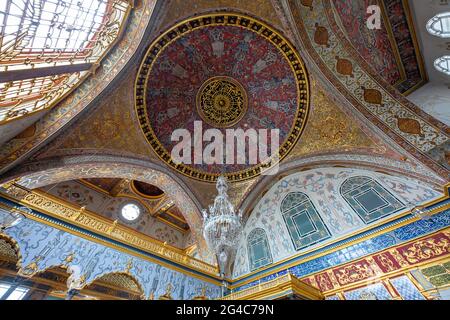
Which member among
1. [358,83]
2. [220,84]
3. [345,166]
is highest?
[220,84]

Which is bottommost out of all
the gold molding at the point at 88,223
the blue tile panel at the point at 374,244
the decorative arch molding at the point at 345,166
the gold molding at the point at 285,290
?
the gold molding at the point at 285,290

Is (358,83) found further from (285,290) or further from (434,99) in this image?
(285,290)

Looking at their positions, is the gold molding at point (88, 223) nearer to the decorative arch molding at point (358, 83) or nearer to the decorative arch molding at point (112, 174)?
the decorative arch molding at point (112, 174)

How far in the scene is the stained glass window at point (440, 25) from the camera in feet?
18.7

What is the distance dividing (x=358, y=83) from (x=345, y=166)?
249 centimetres

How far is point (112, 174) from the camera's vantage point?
7059 mm

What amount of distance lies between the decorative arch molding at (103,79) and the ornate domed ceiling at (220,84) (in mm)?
511

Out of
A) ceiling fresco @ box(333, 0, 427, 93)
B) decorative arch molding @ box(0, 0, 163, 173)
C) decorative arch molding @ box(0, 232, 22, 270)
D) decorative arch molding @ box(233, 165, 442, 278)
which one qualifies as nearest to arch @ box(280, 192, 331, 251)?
decorative arch molding @ box(233, 165, 442, 278)

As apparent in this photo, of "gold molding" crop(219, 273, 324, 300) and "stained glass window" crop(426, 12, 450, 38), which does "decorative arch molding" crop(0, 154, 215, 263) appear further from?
"stained glass window" crop(426, 12, 450, 38)

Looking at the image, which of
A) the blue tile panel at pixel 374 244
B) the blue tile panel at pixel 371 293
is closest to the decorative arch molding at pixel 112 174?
the blue tile panel at pixel 374 244

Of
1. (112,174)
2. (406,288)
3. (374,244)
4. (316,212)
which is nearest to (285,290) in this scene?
(406,288)

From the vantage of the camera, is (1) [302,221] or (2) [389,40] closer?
(2) [389,40]

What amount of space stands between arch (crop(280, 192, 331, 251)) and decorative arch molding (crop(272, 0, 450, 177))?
3083 mm
